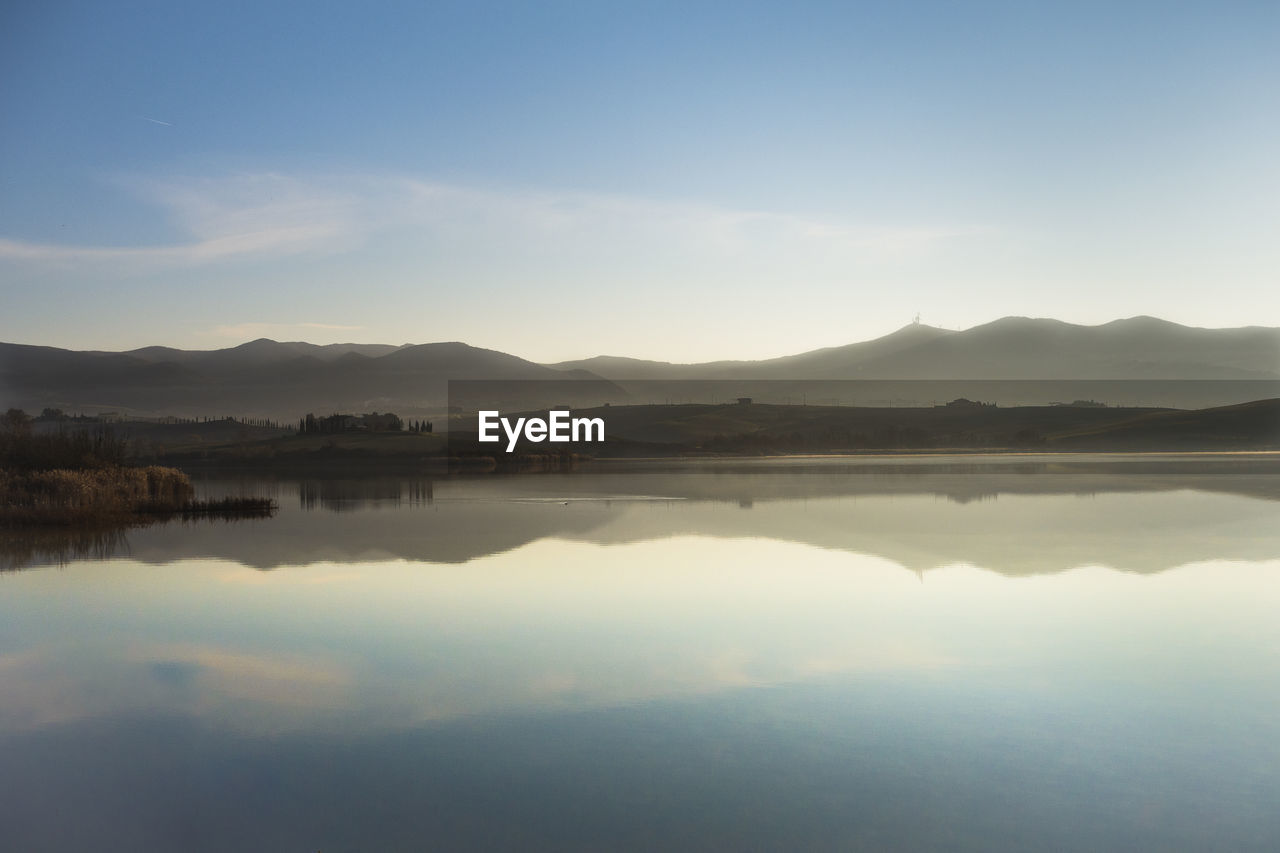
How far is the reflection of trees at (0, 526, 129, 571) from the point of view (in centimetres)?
1620

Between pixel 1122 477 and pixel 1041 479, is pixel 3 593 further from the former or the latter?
pixel 1122 477

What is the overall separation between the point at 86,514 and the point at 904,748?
2045 cm

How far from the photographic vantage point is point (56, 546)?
59.2ft

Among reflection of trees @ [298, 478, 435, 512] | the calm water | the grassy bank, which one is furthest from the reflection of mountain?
the grassy bank

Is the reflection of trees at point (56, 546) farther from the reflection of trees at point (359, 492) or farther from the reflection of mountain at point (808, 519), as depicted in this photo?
the reflection of trees at point (359, 492)

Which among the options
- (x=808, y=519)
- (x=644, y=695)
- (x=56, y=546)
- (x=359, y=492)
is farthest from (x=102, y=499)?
(x=644, y=695)

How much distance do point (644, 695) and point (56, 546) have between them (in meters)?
14.5

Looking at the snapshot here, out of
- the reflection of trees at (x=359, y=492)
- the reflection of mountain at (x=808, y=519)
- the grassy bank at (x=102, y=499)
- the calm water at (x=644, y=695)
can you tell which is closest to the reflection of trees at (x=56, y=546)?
the calm water at (x=644, y=695)

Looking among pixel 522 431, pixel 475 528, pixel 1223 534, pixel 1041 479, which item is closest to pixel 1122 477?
pixel 1041 479

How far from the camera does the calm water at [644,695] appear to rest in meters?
5.73

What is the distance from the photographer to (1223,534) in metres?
18.6

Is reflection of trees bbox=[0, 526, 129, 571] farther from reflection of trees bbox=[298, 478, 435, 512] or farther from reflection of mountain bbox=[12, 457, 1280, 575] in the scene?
reflection of trees bbox=[298, 478, 435, 512]

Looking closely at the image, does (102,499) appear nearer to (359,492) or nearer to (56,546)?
(56,546)

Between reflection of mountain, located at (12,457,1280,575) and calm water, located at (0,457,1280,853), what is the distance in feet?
0.98
